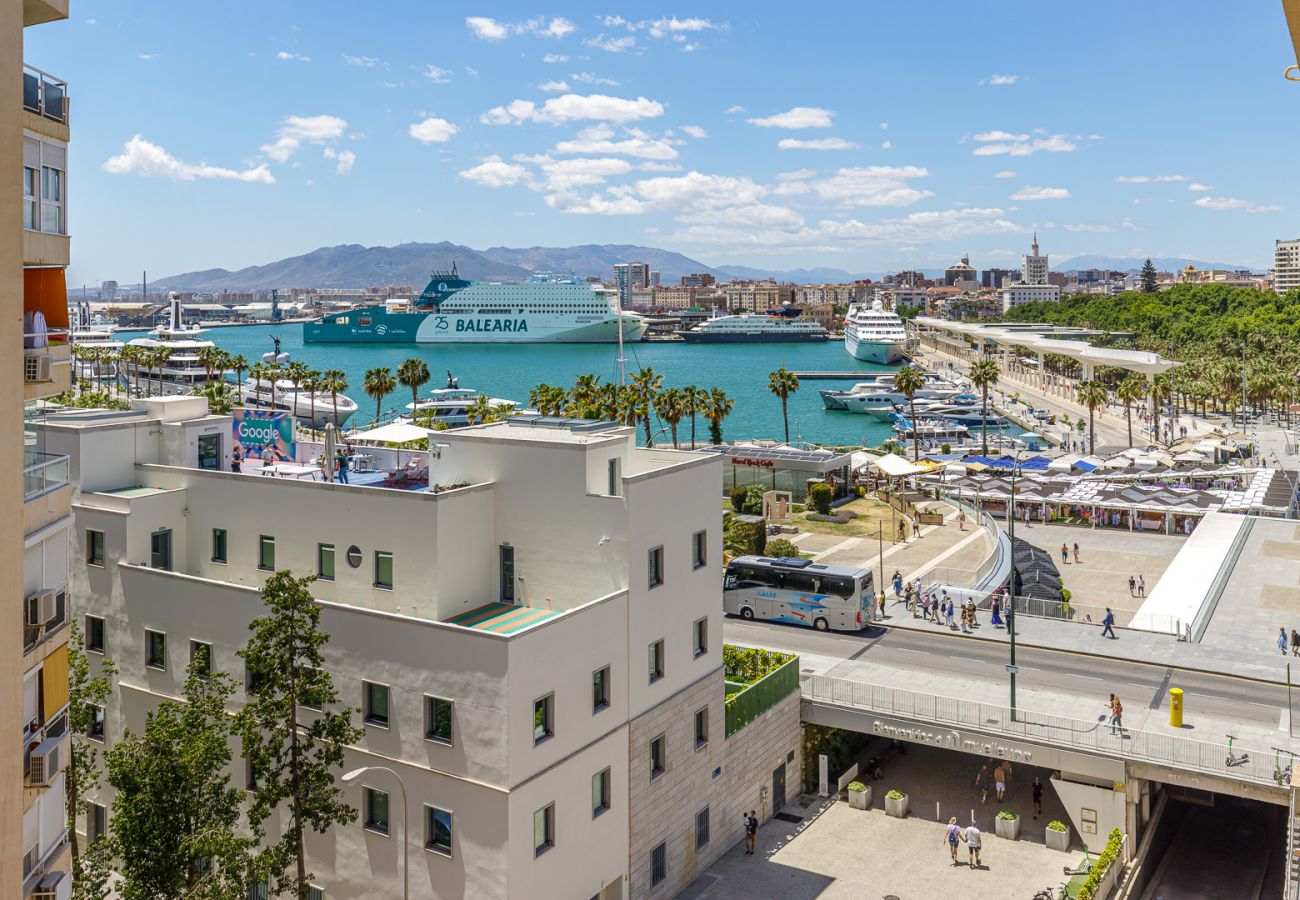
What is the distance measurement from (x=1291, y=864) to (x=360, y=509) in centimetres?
1917

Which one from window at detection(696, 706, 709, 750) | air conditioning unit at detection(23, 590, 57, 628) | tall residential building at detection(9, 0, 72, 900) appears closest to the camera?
tall residential building at detection(9, 0, 72, 900)

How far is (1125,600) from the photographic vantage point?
42500 millimetres


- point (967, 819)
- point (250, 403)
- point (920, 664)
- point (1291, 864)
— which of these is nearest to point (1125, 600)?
point (920, 664)

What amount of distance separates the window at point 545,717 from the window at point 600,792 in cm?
183

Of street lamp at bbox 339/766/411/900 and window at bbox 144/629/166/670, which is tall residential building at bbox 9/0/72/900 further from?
window at bbox 144/629/166/670

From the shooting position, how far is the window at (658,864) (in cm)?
2217

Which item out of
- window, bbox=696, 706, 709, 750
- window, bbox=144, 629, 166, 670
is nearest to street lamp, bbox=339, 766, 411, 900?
window, bbox=144, 629, 166, 670

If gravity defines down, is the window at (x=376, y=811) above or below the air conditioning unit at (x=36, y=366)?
below

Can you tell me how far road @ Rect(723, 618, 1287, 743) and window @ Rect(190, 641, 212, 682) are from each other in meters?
16.7

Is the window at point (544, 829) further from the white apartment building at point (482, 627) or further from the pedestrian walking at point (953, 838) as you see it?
the pedestrian walking at point (953, 838)

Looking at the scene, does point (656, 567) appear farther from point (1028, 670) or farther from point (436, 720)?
point (1028, 670)

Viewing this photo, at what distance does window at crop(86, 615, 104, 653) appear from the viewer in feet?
76.5

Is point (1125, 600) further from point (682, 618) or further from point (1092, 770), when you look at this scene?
point (682, 618)

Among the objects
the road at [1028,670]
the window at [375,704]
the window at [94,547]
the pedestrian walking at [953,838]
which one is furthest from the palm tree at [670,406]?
the window at [375,704]
